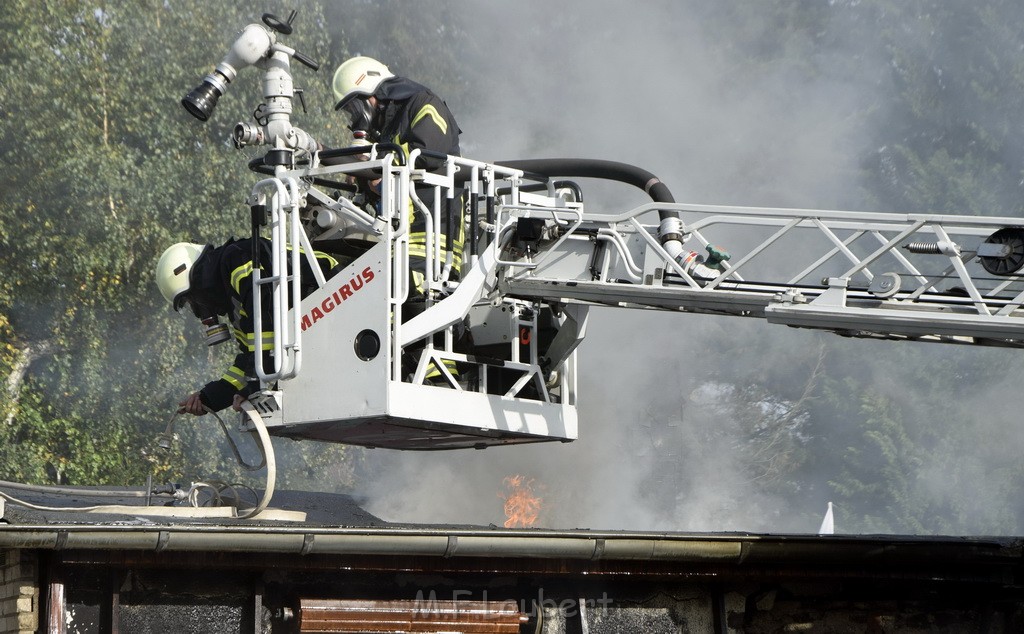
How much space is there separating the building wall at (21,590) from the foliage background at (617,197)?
11000 millimetres

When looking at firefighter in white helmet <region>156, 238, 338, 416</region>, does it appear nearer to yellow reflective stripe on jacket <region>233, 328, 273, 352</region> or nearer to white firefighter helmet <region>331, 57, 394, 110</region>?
yellow reflective stripe on jacket <region>233, 328, 273, 352</region>

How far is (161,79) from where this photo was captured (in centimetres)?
2034

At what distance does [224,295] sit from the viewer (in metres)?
9.23

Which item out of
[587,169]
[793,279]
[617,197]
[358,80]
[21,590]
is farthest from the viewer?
[617,197]

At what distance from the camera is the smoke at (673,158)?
2975 centimetres

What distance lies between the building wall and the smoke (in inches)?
771

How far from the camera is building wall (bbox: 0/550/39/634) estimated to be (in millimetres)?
7012

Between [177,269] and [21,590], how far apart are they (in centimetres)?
279

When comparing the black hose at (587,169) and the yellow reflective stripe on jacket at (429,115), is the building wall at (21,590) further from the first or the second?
the black hose at (587,169)

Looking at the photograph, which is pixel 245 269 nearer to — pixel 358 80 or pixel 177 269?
pixel 177 269

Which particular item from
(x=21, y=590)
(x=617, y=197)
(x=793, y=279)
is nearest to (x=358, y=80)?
(x=793, y=279)

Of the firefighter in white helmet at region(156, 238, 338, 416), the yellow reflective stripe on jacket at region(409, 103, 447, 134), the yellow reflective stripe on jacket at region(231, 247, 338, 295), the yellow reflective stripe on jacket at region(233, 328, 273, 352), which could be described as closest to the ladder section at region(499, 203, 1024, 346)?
the yellow reflective stripe on jacket at region(409, 103, 447, 134)

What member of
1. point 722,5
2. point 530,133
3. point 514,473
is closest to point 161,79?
point 514,473

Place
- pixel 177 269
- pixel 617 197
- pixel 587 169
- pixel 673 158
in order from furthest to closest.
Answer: pixel 673 158, pixel 617 197, pixel 587 169, pixel 177 269
